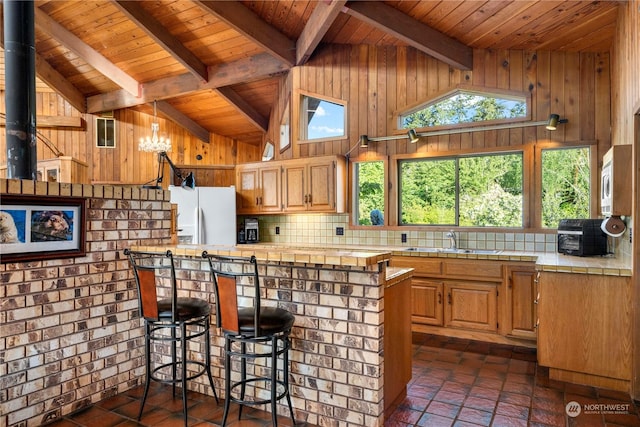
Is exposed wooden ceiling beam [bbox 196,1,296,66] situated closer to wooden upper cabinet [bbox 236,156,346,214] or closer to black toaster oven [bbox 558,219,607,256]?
wooden upper cabinet [bbox 236,156,346,214]

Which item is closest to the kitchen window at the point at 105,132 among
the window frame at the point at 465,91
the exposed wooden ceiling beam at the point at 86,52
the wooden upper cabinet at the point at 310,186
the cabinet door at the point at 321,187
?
the exposed wooden ceiling beam at the point at 86,52

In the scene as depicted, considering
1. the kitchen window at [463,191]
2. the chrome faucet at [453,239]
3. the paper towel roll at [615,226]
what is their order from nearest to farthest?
the paper towel roll at [615,226]
the kitchen window at [463,191]
the chrome faucet at [453,239]

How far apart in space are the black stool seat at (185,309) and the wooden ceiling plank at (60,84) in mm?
5605

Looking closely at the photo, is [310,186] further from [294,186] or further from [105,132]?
[105,132]

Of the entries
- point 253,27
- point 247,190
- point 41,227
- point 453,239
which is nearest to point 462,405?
point 453,239

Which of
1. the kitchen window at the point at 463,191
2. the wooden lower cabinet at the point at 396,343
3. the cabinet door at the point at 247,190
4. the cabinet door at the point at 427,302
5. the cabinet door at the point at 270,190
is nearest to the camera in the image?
the wooden lower cabinet at the point at 396,343

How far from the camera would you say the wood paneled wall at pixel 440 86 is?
3.87 metres

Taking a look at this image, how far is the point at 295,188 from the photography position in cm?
512

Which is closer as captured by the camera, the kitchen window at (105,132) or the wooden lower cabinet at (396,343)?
the wooden lower cabinet at (396,343)

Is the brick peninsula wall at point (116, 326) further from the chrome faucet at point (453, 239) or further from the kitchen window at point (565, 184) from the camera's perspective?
the kitchen window at point (565, 184)

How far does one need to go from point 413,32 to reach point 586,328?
305 centimetres

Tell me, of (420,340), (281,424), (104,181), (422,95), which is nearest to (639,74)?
(422,95)

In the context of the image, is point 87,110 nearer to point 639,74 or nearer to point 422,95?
point 422,95

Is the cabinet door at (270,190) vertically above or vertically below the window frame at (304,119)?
below
